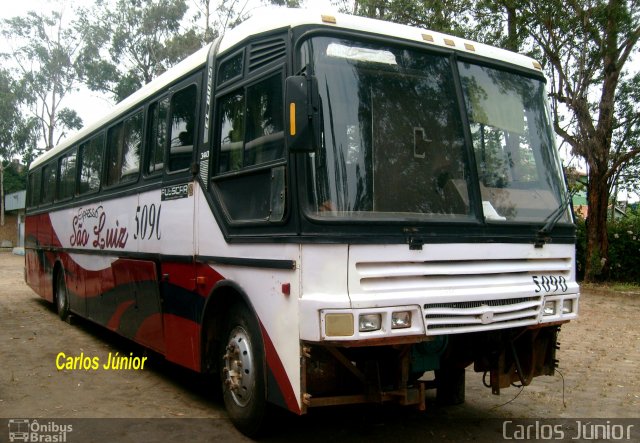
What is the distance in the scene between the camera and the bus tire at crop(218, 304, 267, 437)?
14.7 ft

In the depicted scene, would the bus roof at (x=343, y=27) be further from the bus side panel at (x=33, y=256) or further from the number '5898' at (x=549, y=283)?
the bus side panel at (x=33, y=256)

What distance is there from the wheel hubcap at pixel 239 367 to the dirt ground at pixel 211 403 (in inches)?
13.8

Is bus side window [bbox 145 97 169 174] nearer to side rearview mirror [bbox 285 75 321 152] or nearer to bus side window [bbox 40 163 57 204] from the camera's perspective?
side rearview mirror [bbox 285 75 321 152]

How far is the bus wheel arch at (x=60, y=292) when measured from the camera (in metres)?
10.5

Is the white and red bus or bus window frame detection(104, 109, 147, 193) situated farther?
bus window frame detection(104, 109, 147, 193)

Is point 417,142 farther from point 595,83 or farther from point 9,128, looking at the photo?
point 9,128

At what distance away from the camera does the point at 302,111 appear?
3.82 metres

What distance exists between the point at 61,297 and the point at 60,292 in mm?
108

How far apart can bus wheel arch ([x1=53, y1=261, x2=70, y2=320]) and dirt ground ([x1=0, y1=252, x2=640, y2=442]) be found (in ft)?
4.82

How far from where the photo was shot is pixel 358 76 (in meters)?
4.22

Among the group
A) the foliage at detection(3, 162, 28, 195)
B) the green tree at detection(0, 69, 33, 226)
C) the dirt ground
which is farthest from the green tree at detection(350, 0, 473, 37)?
the foliage at detection(3, 162, 28, 195)

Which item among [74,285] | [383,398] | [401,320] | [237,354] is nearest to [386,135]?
[401,320]

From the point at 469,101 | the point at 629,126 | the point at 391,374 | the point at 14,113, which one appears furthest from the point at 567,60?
the point at 14,113

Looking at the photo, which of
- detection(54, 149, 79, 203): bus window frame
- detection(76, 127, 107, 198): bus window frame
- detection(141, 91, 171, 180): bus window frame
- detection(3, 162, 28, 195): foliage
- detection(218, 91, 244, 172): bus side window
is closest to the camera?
detection(218, 91, 244, 172): bus side window
